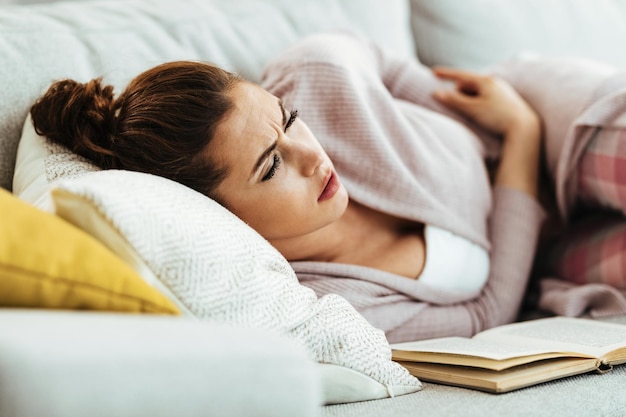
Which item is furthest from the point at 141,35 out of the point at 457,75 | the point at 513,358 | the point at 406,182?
the point at 513,358

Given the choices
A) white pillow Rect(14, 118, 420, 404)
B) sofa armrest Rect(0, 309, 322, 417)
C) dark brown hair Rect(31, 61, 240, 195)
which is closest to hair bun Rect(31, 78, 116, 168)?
dark brown hair Rect(31, 61, 240, 195)

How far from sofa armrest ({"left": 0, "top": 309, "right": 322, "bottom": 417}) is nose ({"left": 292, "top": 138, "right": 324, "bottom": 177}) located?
18.1 inches

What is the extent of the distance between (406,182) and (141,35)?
0.56 m

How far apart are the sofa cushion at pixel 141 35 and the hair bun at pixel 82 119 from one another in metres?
0.08

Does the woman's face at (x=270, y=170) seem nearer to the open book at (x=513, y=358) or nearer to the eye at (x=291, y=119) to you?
the eye at (x=291, y=119)

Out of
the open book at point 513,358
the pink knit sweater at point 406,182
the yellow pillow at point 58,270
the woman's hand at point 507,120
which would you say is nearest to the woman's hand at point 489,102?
the woman's hand at point 507,120

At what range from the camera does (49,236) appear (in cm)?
66

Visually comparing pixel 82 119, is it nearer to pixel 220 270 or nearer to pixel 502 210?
pixel 220 270

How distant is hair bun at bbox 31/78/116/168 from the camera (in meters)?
1.05

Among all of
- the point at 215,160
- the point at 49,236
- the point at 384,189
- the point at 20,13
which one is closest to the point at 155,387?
the point at 49,236

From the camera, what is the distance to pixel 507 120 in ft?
4.82

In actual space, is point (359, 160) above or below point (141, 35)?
below

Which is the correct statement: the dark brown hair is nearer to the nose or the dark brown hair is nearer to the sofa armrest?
the nose

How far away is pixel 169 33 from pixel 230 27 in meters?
0.13
